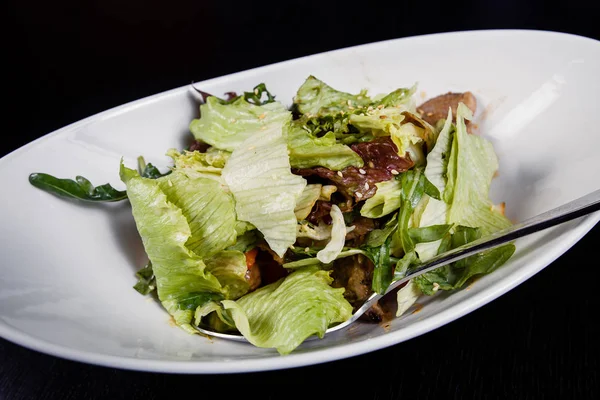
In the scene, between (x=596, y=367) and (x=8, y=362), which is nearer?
(x=596, y=367)

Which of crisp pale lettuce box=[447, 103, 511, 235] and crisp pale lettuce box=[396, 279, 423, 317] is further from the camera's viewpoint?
crisp pale lettuce box=[447, 103, 511, 235]

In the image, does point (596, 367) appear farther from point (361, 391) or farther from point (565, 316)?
point (361, 391)

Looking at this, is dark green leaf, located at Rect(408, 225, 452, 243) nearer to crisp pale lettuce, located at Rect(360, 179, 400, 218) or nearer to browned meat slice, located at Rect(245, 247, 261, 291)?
crisp pale lettuce, located at Rect(360, 179, 400, 218)

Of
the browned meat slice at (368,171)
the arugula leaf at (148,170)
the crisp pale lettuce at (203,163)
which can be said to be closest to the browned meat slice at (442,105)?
the browned meat slice at (368,171)

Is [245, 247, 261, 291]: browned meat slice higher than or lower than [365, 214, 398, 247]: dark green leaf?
lower

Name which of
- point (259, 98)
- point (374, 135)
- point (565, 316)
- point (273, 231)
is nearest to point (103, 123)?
point (259, 98)

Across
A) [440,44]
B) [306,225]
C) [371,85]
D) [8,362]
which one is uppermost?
[440,44]

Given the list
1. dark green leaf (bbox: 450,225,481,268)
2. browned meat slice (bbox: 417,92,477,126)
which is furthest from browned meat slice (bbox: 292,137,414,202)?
browned meat slice (bbox: 417,92,477,126)

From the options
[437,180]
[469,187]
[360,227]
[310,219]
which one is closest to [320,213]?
[310,219]
